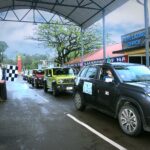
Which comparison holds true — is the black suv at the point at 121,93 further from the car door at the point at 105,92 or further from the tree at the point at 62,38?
the tree at the point at 62,38

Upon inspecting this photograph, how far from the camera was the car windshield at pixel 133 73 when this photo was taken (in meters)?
7.87

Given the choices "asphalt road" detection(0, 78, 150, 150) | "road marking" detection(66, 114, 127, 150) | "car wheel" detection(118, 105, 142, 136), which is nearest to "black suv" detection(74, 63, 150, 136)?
"car wheel" detection(118, 105, 142, 136)

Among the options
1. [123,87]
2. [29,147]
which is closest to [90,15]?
[123,87]

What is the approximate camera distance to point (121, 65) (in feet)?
28.3

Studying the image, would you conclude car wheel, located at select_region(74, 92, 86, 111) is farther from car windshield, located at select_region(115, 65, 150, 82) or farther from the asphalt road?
car windshield, located at select_region(115, 65, 150, 82)

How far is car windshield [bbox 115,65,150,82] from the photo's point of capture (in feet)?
25.8

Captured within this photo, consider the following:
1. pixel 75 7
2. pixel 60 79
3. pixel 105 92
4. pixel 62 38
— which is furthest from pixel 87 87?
pixel 62 38

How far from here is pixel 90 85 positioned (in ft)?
31.0

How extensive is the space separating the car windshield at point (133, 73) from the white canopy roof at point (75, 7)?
8822mm

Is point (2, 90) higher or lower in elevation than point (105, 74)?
lower

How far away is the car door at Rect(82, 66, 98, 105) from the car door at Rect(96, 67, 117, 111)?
340 millimetres

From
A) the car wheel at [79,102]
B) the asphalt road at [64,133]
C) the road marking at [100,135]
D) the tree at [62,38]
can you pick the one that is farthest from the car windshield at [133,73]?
the tree at [62,38]

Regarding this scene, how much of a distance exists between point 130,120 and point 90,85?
277cm

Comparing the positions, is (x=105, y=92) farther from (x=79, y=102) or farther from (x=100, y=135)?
(x=79, y=102)
